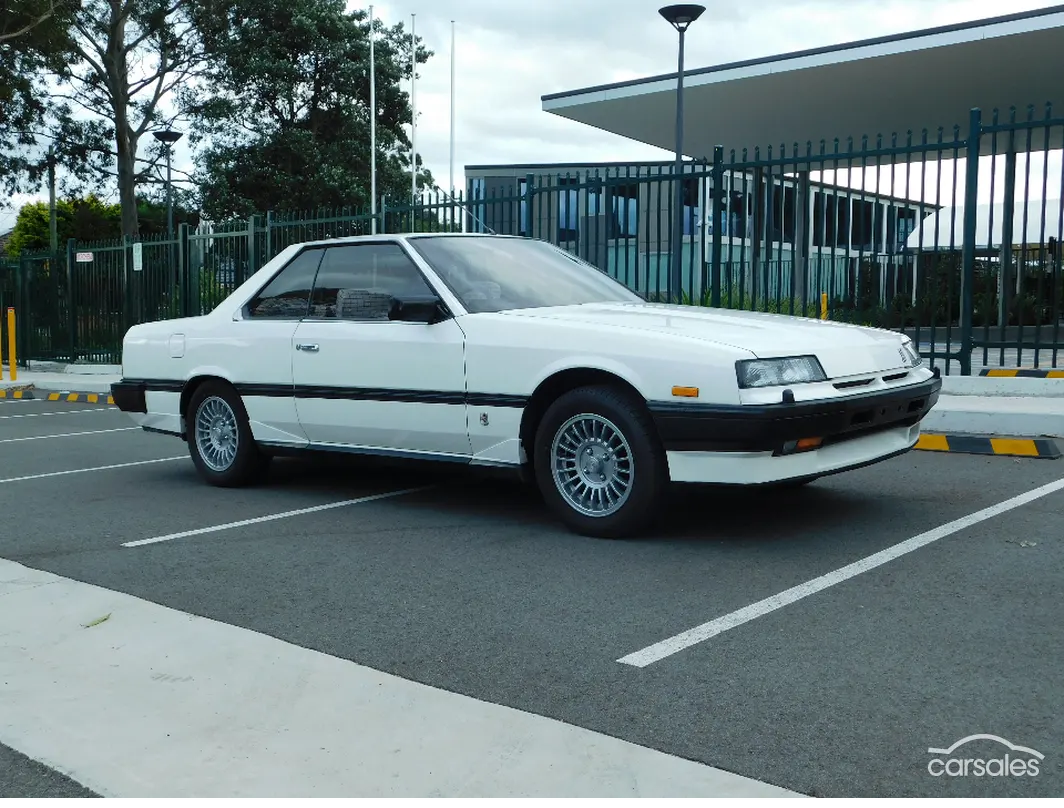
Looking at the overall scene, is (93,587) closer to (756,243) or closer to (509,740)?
(509,740)

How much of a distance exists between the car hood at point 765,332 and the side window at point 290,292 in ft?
5.28

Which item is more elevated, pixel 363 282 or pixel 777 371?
pixel 363 282

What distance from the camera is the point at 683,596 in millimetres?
4453

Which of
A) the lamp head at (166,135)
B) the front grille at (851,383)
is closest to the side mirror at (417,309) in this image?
the front grille at (851,383)

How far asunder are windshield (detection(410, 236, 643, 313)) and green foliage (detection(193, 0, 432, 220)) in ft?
106

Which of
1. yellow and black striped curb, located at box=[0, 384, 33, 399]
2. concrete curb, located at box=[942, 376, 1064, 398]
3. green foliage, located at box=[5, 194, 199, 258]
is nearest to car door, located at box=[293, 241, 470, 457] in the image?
concrete curb, located at box=[942, 376, 1064, 398]

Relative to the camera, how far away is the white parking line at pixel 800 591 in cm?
379

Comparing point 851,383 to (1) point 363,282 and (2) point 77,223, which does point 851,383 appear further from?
(2) point 77,223

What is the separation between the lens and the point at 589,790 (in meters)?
2.73

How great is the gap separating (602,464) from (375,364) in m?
1.52

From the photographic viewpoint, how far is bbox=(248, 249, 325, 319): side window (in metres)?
→ 6.81

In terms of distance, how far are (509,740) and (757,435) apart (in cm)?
224

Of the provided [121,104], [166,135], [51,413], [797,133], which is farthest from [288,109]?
[51,413]

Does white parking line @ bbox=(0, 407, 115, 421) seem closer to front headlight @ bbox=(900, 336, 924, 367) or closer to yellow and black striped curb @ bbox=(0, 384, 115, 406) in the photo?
yellow and black striped curb @ bbox=(0, 384, 115, 406)
